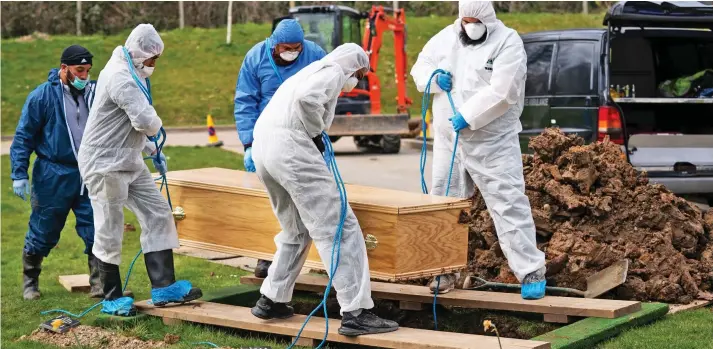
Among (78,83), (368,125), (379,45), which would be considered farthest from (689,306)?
(379,45)

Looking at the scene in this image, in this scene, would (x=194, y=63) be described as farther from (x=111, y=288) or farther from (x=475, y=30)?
(x=475, y=30)

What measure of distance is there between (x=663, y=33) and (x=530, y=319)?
4.05m

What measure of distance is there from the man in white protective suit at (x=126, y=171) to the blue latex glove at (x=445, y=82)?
1.74 meters

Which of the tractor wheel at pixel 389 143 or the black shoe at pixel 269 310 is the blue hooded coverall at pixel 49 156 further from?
the tractor wheel at pixel 389 143

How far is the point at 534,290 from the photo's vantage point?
6.34 metres

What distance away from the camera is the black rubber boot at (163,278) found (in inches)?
268

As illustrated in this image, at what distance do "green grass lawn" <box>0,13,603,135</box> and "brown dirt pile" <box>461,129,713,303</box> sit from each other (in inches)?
732

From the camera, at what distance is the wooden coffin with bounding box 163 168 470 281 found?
593 centimetres

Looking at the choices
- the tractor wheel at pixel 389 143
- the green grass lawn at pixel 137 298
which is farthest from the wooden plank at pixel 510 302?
the tractor wheel at pixel 389 143

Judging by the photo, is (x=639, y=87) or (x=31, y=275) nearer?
(x=31, y=275)

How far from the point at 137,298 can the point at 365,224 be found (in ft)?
7.86

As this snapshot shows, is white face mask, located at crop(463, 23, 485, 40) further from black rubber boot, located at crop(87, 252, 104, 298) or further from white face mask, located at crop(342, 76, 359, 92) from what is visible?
black rubber boot, located at crop(87, 252, 104, 298)

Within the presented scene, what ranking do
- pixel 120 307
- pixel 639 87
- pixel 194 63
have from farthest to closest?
pixel 194 63, pixel 639 87, pixel 120 307

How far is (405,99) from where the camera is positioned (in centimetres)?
2000
